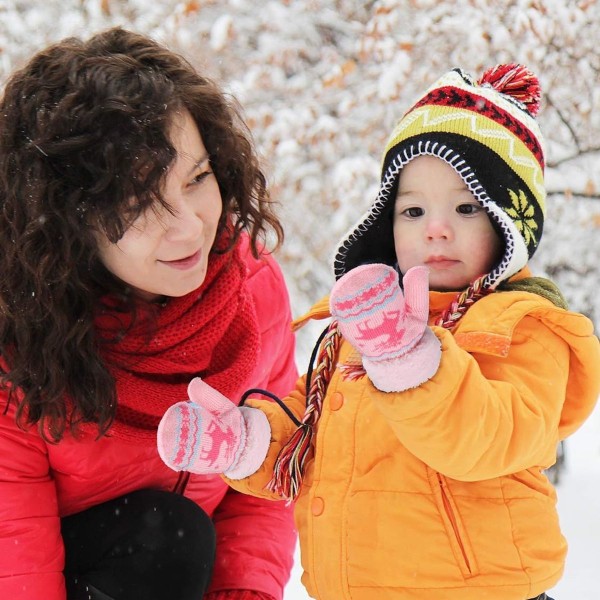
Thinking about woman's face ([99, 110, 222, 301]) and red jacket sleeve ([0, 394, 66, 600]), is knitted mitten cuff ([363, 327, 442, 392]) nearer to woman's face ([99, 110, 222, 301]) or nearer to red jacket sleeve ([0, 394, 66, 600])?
woman's face ([99, 110, 222, 301])

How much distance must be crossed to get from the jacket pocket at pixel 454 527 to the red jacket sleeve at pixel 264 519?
575 millimetres

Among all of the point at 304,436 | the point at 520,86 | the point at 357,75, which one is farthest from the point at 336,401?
the point at 357,75

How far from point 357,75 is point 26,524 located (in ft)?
8.57

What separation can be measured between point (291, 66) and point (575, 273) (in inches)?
59.7

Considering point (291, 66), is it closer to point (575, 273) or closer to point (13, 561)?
point (575, 273)

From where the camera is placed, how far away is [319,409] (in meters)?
1.46

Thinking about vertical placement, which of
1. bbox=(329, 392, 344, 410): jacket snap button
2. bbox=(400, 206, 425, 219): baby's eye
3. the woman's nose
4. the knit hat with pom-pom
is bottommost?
bbox=(329, 392, 344, 410): jacket snap button

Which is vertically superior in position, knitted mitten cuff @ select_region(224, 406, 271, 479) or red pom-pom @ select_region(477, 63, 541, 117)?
red pom-pom @ select_region(477, 63, 541, 117)

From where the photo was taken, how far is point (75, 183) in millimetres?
1309

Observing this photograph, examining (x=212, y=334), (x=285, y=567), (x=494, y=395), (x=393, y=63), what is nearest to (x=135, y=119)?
(x=212, y=334)

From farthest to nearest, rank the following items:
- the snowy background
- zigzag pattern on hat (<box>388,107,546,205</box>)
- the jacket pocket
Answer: the snowy background, zigzag pattern on hat (<box>388,107,546,205</box>), the jacket pocket

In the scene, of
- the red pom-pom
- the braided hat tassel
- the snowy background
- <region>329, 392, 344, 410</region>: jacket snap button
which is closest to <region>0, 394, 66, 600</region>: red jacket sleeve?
the braided hat tassel

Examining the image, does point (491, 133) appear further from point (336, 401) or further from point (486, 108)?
point (336, 401)

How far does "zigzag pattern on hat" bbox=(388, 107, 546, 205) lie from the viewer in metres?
1.38
